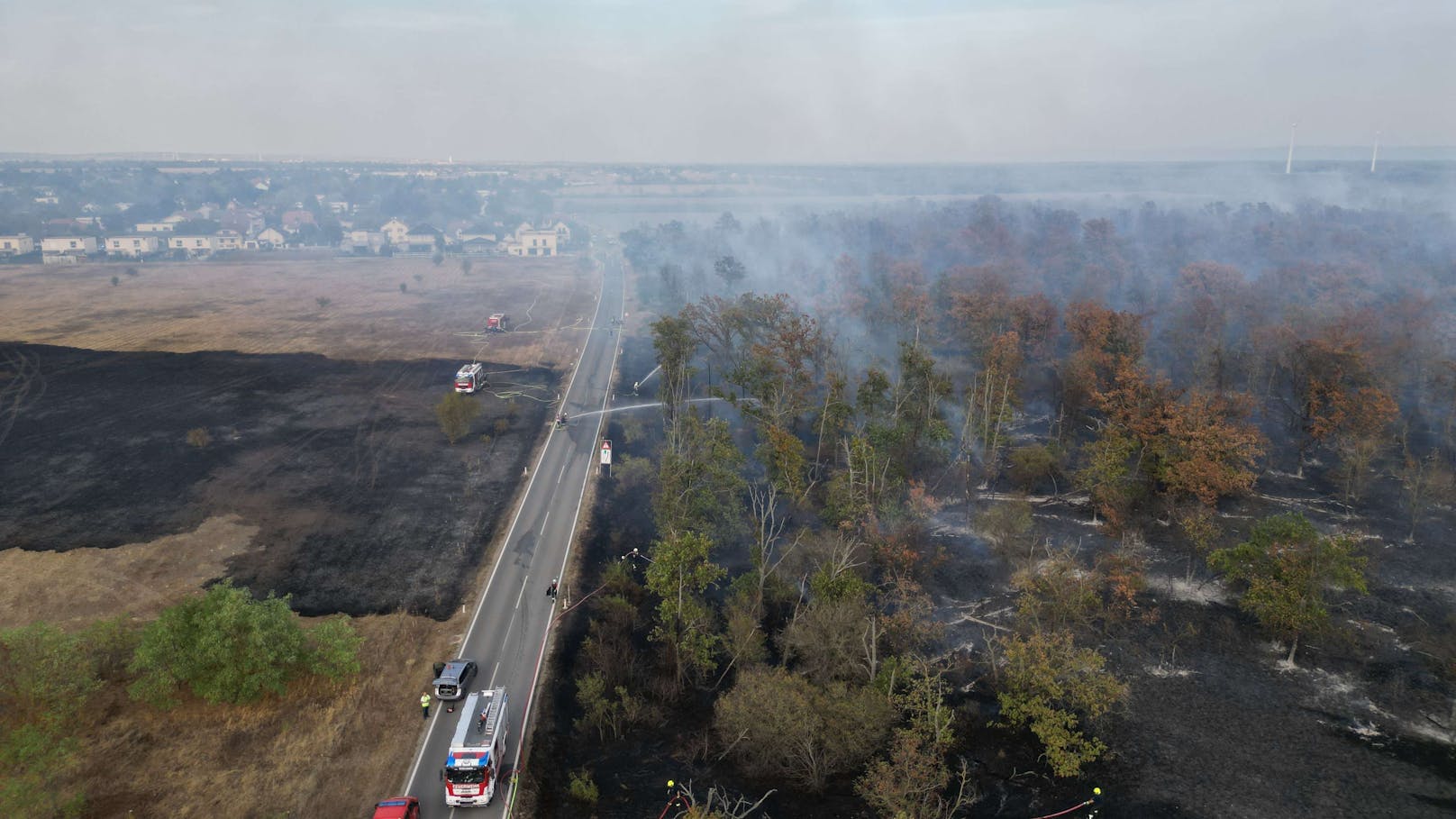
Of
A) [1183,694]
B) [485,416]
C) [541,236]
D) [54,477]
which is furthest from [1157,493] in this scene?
[541,236]

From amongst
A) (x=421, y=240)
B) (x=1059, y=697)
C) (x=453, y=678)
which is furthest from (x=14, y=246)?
(x=1059, y=697)

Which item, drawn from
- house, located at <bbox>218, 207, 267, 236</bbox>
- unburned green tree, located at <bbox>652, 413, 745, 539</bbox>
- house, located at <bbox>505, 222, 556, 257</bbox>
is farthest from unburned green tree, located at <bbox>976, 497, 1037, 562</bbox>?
house, located at <bbox>218, 207, 267, 236</bbox>

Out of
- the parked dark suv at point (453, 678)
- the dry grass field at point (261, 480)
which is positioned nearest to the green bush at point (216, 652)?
the dry grass field at point (261, 480)

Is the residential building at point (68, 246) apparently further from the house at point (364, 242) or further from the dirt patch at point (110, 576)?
the dirt patch at point (110, 576)

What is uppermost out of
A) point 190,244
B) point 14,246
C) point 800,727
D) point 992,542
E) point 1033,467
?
point 14,246

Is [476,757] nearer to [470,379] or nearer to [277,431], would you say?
[277,431]

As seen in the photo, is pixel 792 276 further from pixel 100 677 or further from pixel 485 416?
pixel 100 677

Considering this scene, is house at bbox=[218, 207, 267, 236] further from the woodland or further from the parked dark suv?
the parked dark suv
